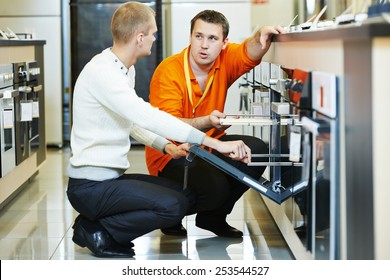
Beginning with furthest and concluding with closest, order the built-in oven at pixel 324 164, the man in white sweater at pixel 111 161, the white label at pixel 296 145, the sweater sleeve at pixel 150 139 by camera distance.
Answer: the sweater sleeve at pixel 150 139 < the man in white sweater at pixel 111 161 < the white label at pixel 296 145 < the built-in oven at pixel 324 164

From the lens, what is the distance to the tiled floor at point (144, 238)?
3.70 metres

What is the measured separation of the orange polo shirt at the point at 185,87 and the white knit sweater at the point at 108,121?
38cm

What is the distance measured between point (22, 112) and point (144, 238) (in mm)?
1436

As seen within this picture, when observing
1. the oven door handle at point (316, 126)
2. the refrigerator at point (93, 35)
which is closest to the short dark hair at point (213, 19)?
the oven door handle at point (316, 126)

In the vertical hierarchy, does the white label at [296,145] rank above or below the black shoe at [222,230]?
above

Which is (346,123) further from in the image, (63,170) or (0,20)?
(0,20)

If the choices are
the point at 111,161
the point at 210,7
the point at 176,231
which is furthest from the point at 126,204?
the point at 210,7

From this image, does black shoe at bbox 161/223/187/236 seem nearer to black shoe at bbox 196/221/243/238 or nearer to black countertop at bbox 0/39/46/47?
black shoe at bbox 196/221/243/238

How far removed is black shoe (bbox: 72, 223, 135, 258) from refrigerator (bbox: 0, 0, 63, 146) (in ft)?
14.1

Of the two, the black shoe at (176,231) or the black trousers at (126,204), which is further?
the black shoe at (176,231)

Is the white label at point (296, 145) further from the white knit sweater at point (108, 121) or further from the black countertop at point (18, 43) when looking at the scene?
the black countertop at point (18, 43)

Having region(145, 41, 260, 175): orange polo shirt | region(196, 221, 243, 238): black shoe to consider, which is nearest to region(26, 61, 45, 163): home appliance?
region(145, 41, 260, 175): orange polo shirt

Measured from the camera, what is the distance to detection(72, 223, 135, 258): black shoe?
11.6ft

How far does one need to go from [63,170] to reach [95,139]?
3.07 meters
